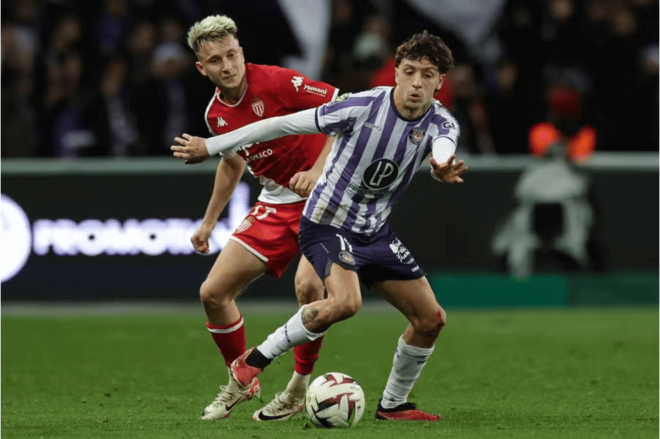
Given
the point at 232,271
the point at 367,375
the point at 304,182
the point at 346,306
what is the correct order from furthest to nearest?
the point at 367,375 < the point at 232,271 < the point at 304,182 < the point at 346,306

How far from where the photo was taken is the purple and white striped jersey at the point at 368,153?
661cm

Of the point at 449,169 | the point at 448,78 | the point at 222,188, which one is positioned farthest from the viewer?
the point at 448,78

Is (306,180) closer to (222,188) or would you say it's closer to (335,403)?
(222,188)

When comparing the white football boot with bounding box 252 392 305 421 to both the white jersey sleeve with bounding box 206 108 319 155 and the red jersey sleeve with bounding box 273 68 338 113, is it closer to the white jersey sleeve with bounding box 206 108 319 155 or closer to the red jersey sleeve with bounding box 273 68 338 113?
the white jersey sleeve with bounding box 206 108 319 155

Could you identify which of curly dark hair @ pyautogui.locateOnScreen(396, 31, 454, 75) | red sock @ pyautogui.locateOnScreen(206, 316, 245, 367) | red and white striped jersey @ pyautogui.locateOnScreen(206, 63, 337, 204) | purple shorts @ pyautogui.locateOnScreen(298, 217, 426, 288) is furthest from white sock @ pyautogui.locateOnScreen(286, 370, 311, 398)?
curly dark hair @ pyautogui.locateOnScreen(396, 31, 454, 75)

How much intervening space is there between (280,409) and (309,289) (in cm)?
67

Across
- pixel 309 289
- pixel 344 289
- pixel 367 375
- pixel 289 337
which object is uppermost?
pixel 344 289

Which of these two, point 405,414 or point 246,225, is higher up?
point 246,225

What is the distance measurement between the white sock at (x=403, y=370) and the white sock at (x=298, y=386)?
0.49 m

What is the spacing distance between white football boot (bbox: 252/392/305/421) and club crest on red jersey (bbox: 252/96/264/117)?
1550 mm

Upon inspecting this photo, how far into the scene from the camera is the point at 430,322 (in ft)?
22.2

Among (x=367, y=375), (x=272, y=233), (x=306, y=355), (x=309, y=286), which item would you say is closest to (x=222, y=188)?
(x=272, y=233)

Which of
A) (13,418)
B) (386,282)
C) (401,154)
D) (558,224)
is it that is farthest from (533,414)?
(558,224)

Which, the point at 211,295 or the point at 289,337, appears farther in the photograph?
the point at 211,295
